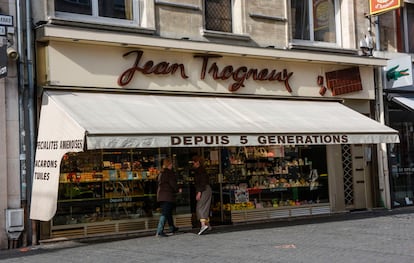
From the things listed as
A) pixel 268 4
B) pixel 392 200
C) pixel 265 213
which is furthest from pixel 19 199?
pixel 392 200

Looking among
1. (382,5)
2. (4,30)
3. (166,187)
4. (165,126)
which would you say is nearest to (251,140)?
(165,126)

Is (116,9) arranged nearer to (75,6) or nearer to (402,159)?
(75,6)

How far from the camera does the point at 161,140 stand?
1052cm

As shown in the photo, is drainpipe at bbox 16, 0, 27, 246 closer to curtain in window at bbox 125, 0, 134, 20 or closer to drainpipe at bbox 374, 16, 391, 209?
curtain in window at bbox 125, 0, 134, 20

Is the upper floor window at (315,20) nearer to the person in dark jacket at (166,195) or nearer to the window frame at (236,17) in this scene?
the window frame at (236,17)

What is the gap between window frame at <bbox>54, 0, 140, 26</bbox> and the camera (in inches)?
461

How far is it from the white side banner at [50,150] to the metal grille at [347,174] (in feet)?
26.9

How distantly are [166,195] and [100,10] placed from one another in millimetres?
3921

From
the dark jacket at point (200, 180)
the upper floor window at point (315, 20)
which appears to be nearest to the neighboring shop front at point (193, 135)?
the dark jacket at point (200, 180)

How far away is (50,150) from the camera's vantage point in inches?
412

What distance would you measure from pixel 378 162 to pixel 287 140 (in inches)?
205

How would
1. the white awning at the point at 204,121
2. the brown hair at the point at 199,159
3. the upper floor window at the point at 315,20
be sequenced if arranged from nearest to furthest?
1. the white awning at the point at 204,121
2. the brown hair at the point at 199,159
3. the upper floor window at the point at 315,20

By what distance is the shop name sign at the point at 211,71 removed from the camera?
12125mm

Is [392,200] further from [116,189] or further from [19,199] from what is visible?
[19,199]
